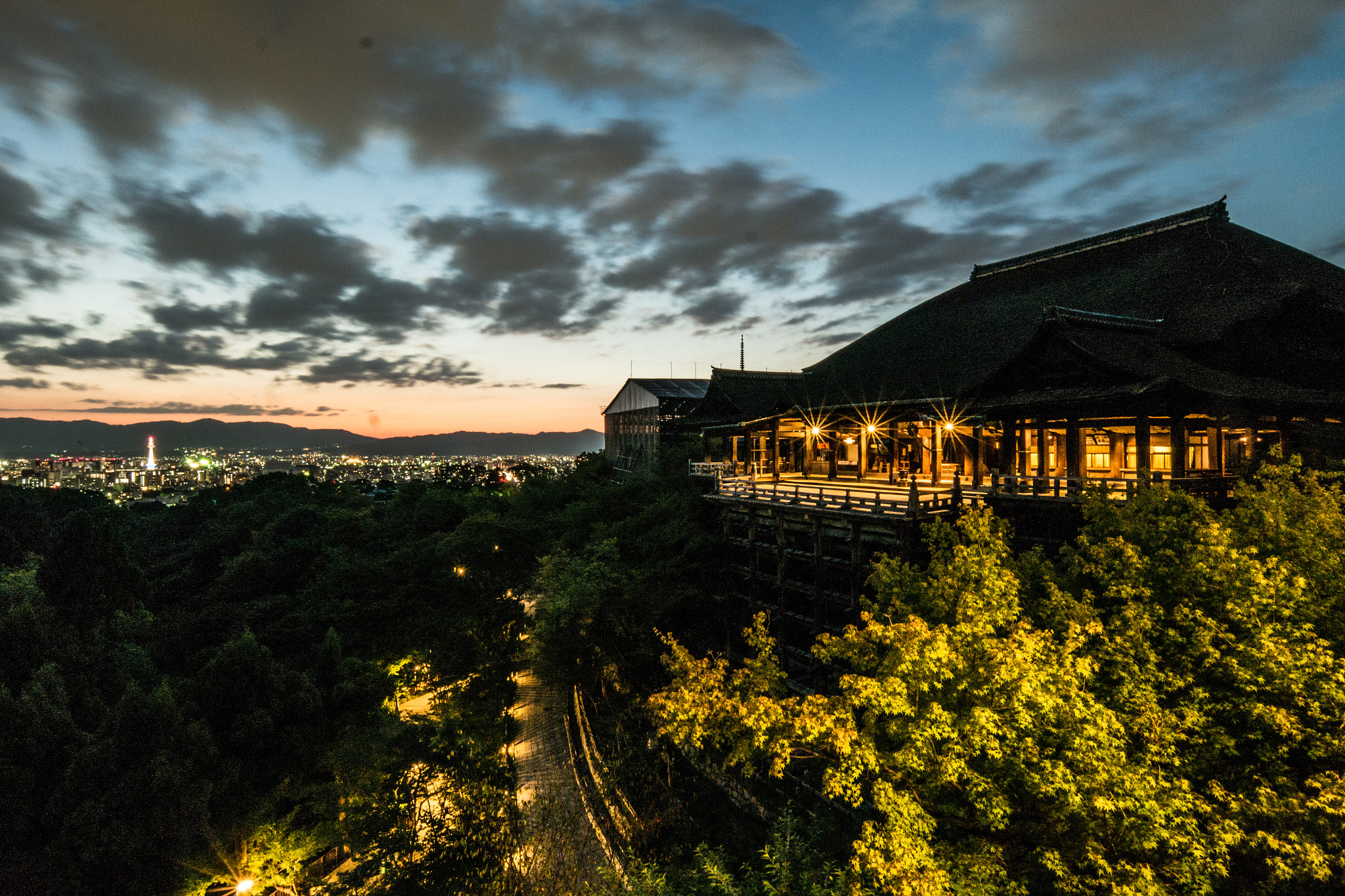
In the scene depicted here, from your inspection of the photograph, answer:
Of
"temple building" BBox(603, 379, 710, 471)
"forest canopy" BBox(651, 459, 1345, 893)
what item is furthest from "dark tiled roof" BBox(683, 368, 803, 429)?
"forest canopy" BBox(651, 459, 1345, 893)

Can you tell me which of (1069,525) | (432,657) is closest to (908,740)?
(1069,525)

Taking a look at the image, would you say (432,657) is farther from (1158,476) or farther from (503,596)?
(1158,476)

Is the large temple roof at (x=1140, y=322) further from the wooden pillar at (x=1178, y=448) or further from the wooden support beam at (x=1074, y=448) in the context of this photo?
the wooden support beam at (x=1074, y=448)

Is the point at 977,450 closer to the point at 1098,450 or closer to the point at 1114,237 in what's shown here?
the point at 1098,450

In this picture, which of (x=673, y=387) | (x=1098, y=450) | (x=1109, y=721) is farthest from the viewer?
(x=673, y=387)

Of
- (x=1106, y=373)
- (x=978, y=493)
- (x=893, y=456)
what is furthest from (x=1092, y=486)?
(x=893, y=456)

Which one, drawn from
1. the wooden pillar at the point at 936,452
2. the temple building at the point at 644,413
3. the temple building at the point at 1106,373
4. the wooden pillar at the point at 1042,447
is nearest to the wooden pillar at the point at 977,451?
the temple building at the point at 1106,373

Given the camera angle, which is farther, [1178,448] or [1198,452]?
[1198,452]
